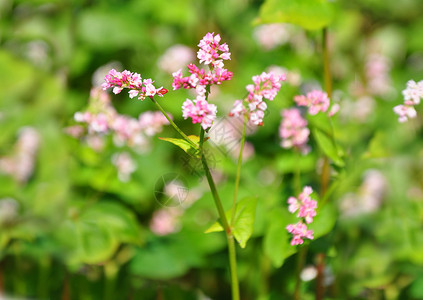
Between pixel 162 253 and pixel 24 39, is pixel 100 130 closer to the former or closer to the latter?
pixel 162 253

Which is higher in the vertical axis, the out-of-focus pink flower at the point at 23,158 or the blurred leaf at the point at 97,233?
the out-of-focus pink flower at the point at 23,158

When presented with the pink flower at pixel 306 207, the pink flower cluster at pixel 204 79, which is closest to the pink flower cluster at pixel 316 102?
the pink flower at pixel 306 207

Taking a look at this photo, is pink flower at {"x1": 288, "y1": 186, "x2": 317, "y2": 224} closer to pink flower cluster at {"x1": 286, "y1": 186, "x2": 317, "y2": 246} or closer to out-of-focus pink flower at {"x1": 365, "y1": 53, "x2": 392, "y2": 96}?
pink flower cluster at {"x1": 286, "y1": 186, "x2": 317, "y2": 246}

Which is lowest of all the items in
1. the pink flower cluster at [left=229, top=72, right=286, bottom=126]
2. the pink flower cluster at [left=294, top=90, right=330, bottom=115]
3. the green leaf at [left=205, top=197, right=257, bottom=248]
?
the green leaf at [left=205, top=197, right=257, bottom=248]

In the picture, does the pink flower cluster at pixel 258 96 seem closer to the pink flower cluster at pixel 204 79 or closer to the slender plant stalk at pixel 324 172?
the pink flower cluster at pixel 204 79

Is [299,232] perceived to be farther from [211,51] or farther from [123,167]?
[123,167]

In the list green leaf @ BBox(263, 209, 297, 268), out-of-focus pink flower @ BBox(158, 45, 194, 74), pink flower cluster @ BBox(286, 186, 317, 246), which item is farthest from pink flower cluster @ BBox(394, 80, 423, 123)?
out-of-focus pink flower @ BBox(158, 45, 194, 74)

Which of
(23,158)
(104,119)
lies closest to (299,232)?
(104,119)

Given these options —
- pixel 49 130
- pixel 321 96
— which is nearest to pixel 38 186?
pixel 49 130
